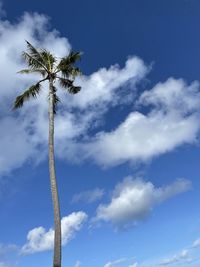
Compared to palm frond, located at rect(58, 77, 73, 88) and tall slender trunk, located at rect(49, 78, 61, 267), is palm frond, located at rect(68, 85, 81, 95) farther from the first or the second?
tall slender trunk, located at rect(49, 78, 61, 267)

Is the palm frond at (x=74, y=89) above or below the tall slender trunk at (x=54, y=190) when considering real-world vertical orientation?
above

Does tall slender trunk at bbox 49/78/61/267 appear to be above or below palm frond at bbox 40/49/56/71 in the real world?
below

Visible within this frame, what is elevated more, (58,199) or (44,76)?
(44,76)

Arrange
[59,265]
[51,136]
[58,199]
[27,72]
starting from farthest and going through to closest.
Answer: [27,72] → [51,136] → [58,199] → [59,265]

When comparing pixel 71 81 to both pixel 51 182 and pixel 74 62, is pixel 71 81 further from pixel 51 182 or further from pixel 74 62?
pixel 51 182

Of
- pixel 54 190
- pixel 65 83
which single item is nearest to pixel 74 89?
pixel 65 83

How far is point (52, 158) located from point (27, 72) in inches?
281

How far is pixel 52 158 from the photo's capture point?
Answer: 31.2 meters

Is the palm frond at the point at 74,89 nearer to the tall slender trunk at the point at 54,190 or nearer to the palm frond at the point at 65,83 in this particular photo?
the palm frond at the point at 65,83

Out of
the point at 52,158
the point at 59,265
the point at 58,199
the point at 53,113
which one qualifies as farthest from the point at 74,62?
the point at 59,265

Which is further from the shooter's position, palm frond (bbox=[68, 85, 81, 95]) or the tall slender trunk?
palm frond (bbox=[68, 85, 81, 95])

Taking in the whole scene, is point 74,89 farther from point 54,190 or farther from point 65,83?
point 54,190

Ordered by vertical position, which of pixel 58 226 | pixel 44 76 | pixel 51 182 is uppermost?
pixel 44 76

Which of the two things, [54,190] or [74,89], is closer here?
[54,190]
